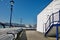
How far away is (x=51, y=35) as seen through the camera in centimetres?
1823

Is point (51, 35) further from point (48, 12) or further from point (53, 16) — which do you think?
point (48, 12)

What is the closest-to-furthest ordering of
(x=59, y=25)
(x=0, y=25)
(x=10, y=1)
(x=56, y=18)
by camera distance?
(x=59, y=25), (x=56, y=18), (x=10, y=1), (x=0, y=25)

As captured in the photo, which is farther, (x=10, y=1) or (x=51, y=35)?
(x=10, y=1)

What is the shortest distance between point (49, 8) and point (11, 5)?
669 cm

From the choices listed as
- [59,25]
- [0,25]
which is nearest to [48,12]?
[59,25]

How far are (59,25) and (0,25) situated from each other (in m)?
26.6

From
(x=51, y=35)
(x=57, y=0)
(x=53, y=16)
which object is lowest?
(x=51, y=35)

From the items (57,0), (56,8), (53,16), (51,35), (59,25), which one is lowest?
(51,35)

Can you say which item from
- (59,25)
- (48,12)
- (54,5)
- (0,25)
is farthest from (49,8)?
(0,25)

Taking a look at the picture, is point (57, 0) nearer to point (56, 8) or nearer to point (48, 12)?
point (56, 8)

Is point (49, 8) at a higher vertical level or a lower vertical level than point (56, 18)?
higher

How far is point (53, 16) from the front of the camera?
53.0 feet

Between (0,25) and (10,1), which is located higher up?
(10,1)

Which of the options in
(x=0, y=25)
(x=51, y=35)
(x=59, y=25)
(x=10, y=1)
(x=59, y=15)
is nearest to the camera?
(x=59, y=25)
